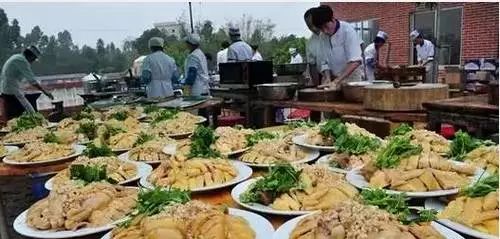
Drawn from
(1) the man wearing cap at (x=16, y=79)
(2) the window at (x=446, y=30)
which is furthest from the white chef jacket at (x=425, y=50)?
(1) the man wearing cap at (x=16, y=79)

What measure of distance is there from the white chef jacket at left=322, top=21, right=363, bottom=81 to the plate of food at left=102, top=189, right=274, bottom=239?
13.3ft

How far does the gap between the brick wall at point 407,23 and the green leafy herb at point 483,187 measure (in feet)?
25.0

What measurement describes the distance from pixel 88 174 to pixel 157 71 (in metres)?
5.50

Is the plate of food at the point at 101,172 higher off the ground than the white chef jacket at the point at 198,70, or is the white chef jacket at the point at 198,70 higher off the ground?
the white chef jacket at the point at 198,70

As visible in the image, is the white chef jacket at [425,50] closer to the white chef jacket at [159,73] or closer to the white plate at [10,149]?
the white chef jacket at [159,73]

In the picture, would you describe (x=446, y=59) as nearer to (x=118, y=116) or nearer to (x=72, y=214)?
(x=118, y=116)

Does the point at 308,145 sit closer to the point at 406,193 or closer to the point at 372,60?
the point at 406,193

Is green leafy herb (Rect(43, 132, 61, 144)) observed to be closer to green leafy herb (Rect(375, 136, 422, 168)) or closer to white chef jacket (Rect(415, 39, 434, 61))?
green leafy herb (Rect(375, 136, 422, 168))

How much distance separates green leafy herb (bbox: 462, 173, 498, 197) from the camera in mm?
1536

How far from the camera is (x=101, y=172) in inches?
85.9

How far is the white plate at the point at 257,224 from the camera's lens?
61.6 inches

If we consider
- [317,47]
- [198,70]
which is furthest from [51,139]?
[198,70]

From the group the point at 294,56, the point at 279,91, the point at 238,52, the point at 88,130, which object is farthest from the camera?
the point at 294,56

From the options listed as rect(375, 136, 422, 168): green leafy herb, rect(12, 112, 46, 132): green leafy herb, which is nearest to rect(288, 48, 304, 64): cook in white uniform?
rect(12, 112, 46, 132): green leafy herb
